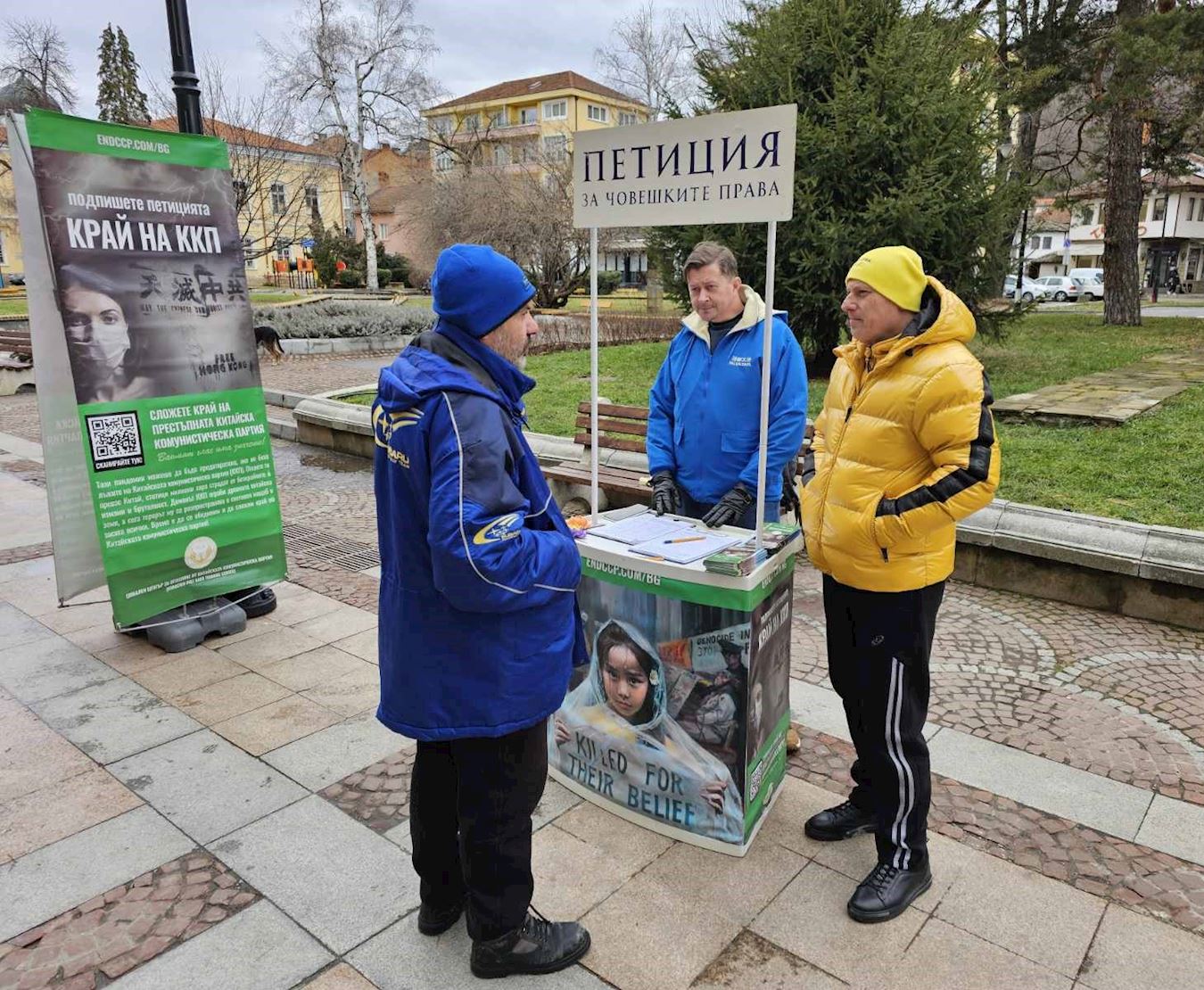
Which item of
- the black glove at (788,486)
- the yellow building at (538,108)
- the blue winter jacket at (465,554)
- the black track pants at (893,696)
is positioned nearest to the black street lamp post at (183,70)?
the blue winter jacket at (465,554)

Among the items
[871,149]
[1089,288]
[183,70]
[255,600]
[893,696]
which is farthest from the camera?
[1089,288]

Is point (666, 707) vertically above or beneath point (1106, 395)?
beneath

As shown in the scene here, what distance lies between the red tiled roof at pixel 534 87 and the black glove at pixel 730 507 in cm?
6193

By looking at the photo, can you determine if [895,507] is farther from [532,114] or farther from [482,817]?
[532,114]

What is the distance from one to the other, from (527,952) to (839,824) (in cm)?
120

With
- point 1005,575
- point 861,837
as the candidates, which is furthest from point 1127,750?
point 1005,575

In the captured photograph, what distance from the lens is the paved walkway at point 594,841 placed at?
2.41 meters

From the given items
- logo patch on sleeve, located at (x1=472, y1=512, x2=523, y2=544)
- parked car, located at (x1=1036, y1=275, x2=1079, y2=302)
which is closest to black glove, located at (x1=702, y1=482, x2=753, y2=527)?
logo patch on sleeve, located at (x1=472, y1=512, x2=523, y2=544)

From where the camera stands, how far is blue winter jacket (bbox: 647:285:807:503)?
3277 millimetres

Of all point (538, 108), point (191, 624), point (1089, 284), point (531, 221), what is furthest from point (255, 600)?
point (538, 108)

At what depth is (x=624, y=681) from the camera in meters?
2.96

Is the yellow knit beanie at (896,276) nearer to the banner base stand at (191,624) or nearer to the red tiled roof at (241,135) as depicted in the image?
the banner base stand at (191,624)

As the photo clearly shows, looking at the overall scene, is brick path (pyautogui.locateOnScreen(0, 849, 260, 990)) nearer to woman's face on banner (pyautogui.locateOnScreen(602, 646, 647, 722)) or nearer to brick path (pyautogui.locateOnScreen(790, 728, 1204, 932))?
woman's face on banner (pyautogui.locateOnScreen(602, 646, 647, 722))

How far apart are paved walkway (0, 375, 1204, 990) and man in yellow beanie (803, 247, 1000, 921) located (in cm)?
30
